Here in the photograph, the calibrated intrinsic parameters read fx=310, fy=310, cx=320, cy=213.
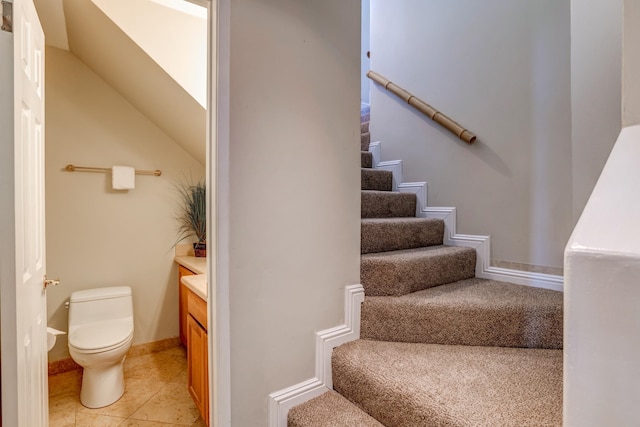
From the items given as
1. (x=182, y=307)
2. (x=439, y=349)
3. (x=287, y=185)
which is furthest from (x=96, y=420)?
(x=439, y=349)

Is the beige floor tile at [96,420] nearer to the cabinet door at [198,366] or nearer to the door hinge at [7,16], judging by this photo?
the cabinet door at [198,366]

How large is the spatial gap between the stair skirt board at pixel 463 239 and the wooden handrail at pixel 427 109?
0.43 meters

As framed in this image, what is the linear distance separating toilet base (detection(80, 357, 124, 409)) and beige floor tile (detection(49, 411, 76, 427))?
9cm

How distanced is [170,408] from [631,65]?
8.79 feet

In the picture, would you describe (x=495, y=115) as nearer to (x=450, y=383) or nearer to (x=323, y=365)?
(x=450, y=383)

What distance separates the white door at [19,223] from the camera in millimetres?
919

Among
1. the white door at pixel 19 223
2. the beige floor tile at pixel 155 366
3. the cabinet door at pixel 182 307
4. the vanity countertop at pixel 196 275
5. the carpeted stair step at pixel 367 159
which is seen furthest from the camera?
the carpeted stair step at pixel 367 159

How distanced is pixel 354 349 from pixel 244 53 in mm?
1335

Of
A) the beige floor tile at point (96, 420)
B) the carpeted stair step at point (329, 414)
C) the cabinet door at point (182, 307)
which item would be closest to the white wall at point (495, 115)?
the carpeted stair step at point (329, 414)

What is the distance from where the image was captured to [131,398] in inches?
82.9

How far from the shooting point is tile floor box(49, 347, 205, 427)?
1.88 metres

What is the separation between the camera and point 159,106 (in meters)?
2.31

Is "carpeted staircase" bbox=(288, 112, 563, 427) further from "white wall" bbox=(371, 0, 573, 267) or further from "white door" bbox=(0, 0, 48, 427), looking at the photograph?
"white door" bbox=(0, 0, 48, 427)

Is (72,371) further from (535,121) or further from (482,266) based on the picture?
(535,121)
